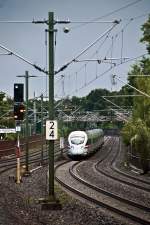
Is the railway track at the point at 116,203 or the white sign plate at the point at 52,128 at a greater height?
the white sign plate at the point at 52,128

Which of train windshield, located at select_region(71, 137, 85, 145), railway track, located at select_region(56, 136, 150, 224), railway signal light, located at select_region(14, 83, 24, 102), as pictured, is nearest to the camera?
railway track, located at select_region(56, 136, 150, 224)

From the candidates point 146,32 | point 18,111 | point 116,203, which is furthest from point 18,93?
point 146,32

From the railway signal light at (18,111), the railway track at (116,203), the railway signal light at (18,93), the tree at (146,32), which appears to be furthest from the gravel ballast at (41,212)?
the tree at (146,32)

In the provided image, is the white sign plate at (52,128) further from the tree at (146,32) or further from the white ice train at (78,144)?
the white ice train at (78,144)

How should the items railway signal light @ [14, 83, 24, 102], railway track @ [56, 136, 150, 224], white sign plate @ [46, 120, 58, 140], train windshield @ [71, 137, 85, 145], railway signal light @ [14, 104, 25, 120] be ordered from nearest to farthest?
railway track @ [56, 136, 150, 224], white sign plate @ [46, 120, 58, 140], railway signal light @ [14, 83, 24, 102], railway signal light @ [14, 104, 25, 120], train windshield @ [71, 137, 85, 145]

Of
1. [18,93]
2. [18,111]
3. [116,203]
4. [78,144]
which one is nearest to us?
[116,203]

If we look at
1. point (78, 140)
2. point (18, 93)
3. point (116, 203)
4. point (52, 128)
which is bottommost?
point (116, 203)

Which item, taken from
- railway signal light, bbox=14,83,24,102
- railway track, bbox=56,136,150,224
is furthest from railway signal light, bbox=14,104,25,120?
railway track, bbox=56,136,150,224

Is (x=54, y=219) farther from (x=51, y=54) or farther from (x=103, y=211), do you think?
(x=51, y=54)

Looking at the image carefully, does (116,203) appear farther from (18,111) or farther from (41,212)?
(18,111)

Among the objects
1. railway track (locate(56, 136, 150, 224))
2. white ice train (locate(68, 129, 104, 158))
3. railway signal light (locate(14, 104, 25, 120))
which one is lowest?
railway track (locate(56, 136, 150, 224))

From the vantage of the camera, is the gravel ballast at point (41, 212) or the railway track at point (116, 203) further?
the railway track at point (116, 203)

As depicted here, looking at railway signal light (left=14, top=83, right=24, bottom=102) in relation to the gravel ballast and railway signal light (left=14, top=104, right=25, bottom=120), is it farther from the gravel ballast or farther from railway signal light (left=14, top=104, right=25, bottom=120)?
the gravel ballast

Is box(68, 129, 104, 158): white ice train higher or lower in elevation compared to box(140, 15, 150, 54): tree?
lower
